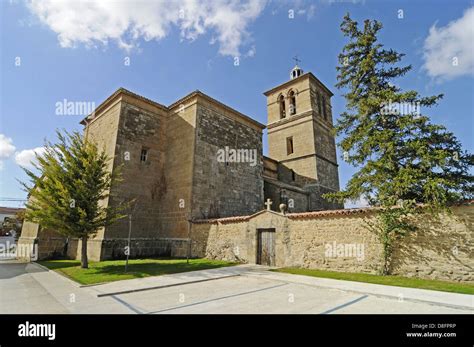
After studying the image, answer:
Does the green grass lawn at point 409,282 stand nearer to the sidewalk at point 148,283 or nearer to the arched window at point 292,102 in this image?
the sidewalk at point 148,283

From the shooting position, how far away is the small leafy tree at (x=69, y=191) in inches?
362

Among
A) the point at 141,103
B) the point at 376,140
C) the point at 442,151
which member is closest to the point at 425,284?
the point at 442,151

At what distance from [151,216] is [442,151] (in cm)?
1378

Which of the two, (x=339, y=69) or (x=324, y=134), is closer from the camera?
(x=339, y=69)

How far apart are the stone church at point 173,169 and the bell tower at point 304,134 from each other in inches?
103

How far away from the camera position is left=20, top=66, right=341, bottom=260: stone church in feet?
44.9

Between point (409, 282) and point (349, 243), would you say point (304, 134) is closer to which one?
point (349, 243)

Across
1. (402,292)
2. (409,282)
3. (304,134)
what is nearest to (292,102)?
(304,134)

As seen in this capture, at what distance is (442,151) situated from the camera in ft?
24.8

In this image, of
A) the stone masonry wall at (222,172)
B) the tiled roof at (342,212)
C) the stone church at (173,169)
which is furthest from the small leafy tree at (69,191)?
the tiled roof at (342,212)

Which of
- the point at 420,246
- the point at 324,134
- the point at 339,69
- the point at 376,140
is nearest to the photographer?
the point at 420,246

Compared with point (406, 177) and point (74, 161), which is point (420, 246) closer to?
point (406, 177)

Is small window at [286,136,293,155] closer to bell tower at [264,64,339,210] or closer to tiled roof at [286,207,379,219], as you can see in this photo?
bell tower at [264,64,339,210]

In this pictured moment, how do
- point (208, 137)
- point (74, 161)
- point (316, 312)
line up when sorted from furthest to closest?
point (208, 137) → point (74, 161) → point (316, 312)
